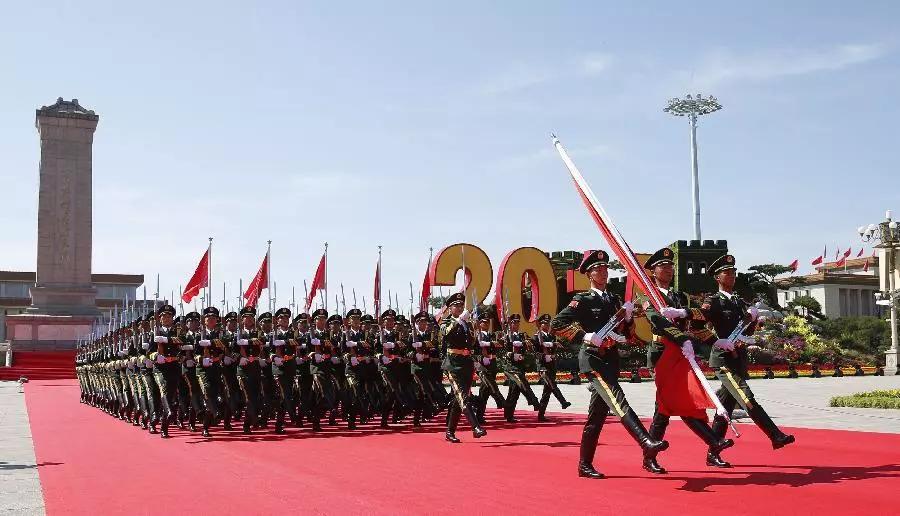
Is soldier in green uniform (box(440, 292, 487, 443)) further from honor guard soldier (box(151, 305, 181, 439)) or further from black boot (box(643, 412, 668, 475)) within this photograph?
honor guard soldier (box(151, 305, 181, 439))

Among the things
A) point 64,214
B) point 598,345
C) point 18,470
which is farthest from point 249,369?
point 64,214

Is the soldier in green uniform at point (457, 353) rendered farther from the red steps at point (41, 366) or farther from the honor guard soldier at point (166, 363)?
the red steps at point (41, 366)

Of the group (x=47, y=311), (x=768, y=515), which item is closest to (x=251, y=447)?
(x=768, y=515)

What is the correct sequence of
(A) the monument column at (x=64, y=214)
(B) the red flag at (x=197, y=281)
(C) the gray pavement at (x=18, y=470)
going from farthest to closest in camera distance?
(A) the monument column at (x=64, y=214)
(B) the red flag at (x=197, y=281)
(C) the gray pavement at (x=18, y=470)

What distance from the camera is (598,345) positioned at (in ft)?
24.5

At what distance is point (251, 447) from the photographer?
36.2ft

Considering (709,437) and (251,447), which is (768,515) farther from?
(251,447)

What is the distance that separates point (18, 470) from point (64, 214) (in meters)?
40.2

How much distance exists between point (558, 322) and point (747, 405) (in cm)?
184

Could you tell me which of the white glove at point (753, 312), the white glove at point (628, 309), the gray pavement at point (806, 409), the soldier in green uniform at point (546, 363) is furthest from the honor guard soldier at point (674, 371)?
the soldier in green uniform at point (546, 363)

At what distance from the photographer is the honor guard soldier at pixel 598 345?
729cm

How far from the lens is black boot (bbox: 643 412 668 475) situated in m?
7.43

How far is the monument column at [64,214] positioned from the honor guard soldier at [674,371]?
139ft

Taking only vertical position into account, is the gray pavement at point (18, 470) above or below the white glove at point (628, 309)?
below
